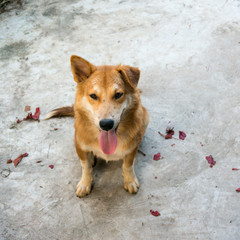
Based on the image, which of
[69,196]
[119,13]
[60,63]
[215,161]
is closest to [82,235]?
[69,196]

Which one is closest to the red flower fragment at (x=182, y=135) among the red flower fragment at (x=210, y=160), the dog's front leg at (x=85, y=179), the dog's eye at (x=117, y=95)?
the red flower fragment at (x=210, y=160)

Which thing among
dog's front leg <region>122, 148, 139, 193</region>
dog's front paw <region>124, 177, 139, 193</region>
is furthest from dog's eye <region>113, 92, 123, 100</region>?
dog's front paw <region>124, 177, 139, 193</region>

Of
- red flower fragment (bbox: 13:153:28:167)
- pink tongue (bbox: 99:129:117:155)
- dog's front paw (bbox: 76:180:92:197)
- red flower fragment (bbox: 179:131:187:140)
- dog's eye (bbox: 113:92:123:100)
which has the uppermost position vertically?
dog's eye (bbox: 113:92:123:100)

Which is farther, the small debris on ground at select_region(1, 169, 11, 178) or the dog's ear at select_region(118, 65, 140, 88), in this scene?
the small debris on ground at select_region(1, 169, 11, 178)

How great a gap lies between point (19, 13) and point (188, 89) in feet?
15.9

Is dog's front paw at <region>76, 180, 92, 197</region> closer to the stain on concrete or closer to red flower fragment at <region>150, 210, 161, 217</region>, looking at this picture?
red flower fragment at <region>150, 210, 161, 217</region>

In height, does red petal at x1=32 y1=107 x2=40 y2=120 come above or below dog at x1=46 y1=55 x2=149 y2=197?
below

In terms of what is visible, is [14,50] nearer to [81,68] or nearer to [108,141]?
[81,68]

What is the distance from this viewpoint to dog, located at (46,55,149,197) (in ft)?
8.87

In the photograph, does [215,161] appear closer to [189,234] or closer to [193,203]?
[193,203]

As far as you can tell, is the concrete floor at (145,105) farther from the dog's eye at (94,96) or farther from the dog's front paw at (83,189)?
the dog's eye at (94,96)

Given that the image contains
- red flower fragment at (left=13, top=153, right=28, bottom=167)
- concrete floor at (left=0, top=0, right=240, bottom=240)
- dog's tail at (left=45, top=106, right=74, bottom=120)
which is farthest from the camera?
dog's tail at (left=45, top=106, right=74, bottom=120)

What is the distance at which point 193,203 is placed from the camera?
10.6 ft

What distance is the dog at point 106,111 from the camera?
8.87 ft
